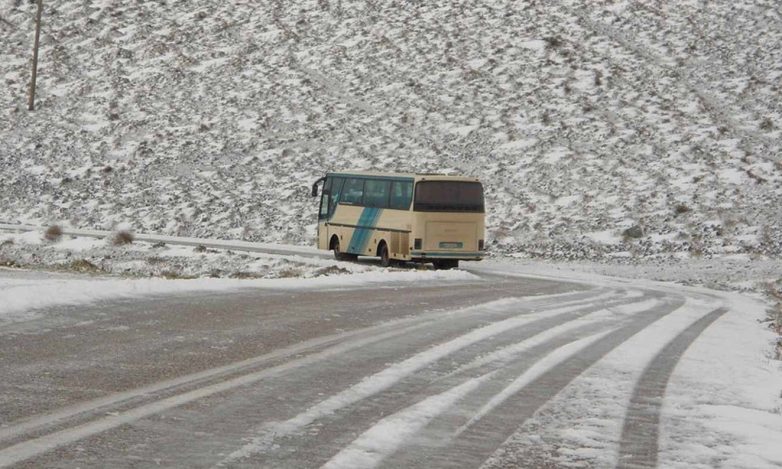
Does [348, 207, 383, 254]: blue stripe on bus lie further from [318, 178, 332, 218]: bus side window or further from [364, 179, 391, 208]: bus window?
[318, 178, 332, 218]: bus side window

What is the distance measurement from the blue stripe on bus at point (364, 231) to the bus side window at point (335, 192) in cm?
161

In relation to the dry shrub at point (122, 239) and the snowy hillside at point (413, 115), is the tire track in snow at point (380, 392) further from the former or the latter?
the snowy hillside at point (413, 115)

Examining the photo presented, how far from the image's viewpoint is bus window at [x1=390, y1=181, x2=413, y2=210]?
3084cm

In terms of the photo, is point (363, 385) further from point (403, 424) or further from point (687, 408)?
point (687, 408)

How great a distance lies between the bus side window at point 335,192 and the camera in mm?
34312

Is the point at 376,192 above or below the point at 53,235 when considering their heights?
above

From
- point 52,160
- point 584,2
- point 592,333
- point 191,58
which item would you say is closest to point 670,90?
point 584,2

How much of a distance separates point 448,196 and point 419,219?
1.15 metres

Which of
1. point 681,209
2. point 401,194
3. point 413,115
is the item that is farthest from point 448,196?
point 413,115

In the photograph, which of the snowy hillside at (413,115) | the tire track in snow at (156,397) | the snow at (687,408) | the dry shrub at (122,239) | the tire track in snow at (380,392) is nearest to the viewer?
the tire track in snow at (156,397)

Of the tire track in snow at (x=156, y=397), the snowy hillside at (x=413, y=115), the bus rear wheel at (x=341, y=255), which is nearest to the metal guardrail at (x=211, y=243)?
the bus rear wheel at (x=341, y=255)

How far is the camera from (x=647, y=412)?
331 inches

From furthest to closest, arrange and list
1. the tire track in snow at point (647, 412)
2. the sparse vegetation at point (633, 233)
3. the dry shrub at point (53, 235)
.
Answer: the sparse vegetation at point (633, 233)
the dry shrub at point (53, 235)
the tire track in snow at point (647, 412)

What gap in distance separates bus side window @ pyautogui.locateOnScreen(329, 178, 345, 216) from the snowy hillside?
244 inches
